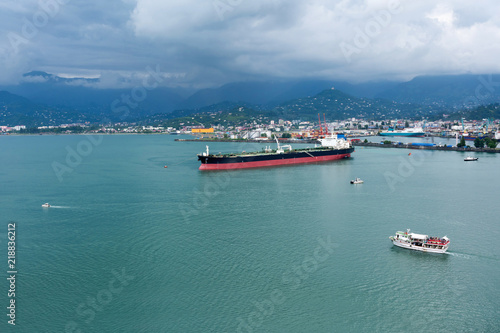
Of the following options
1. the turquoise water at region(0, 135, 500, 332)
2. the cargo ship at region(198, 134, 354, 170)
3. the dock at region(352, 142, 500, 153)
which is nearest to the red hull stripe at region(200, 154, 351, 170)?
the cargo ship at region(198, 134, 354, 170)

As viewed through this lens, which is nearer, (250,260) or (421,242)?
(250,260)

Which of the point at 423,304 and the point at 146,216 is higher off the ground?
the point at 146,216

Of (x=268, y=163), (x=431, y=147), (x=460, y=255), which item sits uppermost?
(x=268, y=163)

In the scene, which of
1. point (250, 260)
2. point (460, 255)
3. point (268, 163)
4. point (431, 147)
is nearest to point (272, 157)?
point (268, 163)

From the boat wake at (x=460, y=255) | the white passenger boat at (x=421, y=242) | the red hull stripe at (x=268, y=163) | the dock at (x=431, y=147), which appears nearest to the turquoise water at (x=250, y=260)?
the boat wake at (x=460, y=255)

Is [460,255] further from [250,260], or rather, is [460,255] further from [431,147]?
[431,147]

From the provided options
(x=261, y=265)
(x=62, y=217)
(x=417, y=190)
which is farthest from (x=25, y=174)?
(x=417, y=190)

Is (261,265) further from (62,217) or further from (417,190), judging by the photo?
(417,190)

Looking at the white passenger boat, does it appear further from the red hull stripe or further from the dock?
the dock
